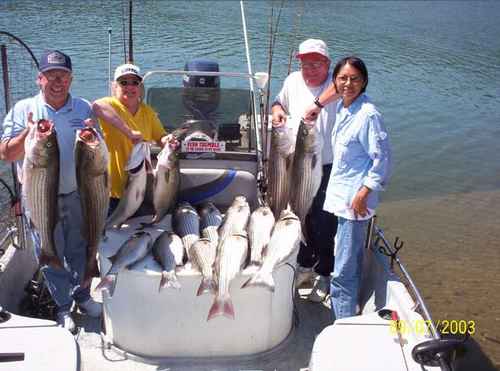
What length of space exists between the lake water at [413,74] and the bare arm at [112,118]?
3.78 metres

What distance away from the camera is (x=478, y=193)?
10.9 metres

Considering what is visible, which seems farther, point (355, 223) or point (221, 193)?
point (221, 193)

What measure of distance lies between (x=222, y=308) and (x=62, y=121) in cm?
171

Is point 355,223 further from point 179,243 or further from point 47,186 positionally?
point 47,186

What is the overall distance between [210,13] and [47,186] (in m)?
21.9

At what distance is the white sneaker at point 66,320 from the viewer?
390 centimetres

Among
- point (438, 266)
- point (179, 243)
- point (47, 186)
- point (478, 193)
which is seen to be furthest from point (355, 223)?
point (478, 193)

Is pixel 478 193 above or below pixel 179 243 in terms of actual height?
below

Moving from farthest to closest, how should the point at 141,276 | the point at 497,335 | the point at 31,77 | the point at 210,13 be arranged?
the point at 210,13
the point at 31,77
the point at 497,335
the point at 141,276

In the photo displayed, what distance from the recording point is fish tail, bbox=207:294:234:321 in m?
3.20

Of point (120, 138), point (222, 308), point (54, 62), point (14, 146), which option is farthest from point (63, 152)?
point (222, 308)

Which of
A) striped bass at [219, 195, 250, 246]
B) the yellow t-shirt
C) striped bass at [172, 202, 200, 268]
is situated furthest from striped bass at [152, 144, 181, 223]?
striped bass at [219, 195, 250, 246]

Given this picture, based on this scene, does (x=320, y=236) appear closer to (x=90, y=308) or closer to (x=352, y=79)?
(x=352, y=79)

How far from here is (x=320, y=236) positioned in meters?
4.41
